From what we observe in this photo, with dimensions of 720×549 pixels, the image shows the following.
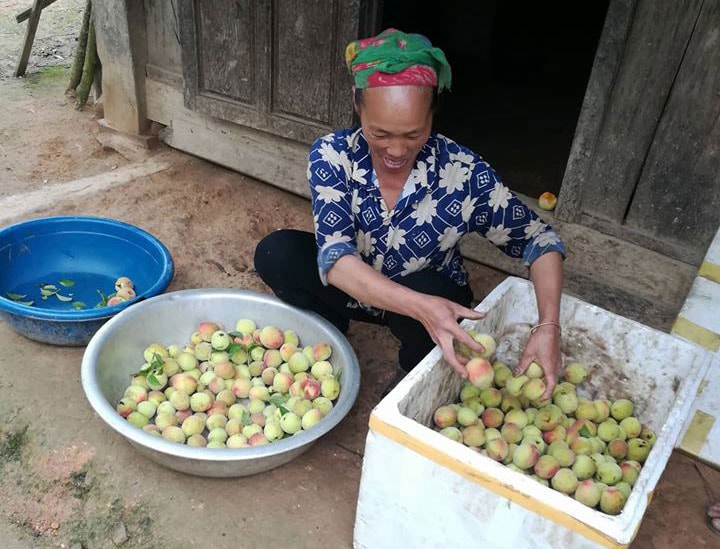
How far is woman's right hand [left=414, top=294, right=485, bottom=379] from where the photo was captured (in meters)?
1.59

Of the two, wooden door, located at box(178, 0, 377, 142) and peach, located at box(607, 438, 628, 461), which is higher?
wooden door, located at box(178, 0, 377, 142)

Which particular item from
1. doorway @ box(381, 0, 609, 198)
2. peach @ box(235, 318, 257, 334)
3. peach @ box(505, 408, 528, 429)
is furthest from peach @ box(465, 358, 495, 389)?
doorway @ box(381, 0, 609, 198)

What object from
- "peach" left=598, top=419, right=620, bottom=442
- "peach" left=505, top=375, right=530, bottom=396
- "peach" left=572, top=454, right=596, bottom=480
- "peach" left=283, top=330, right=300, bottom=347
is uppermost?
"peach" left=505, top=375, right=530, bottom=396

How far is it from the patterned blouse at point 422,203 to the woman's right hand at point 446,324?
15.4 inches

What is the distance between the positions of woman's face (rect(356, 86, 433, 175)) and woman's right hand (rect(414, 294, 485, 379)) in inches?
17.1

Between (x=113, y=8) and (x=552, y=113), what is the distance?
3.85 m

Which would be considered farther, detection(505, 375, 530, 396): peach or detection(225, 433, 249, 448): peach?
detection(225, 433, 249, 448): peach

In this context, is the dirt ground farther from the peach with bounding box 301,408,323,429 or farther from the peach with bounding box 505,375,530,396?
the peach with bounding box 505,375,530,396

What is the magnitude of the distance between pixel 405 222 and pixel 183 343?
42.1 inches

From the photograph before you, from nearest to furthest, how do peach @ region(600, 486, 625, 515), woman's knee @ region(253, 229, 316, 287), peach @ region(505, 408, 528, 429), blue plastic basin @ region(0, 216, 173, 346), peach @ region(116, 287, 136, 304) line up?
peach @ region(600, 486, 625, 515) < peach @ region(505, 408, 528, 429) < woman's knee @ region(253, 229, 316, 287) < peach @ region(116, 287, 136, 304) < blue plastic basin @ region(0, 216, 173, 346)

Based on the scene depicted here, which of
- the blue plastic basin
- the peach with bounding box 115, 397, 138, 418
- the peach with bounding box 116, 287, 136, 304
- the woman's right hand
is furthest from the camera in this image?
the blue plastic basin

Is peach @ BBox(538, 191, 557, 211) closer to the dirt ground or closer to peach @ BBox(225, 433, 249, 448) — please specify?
the dirt ground

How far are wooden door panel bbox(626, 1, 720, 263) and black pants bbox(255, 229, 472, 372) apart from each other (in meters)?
0.96

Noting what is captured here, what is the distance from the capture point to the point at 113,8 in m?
3.97
